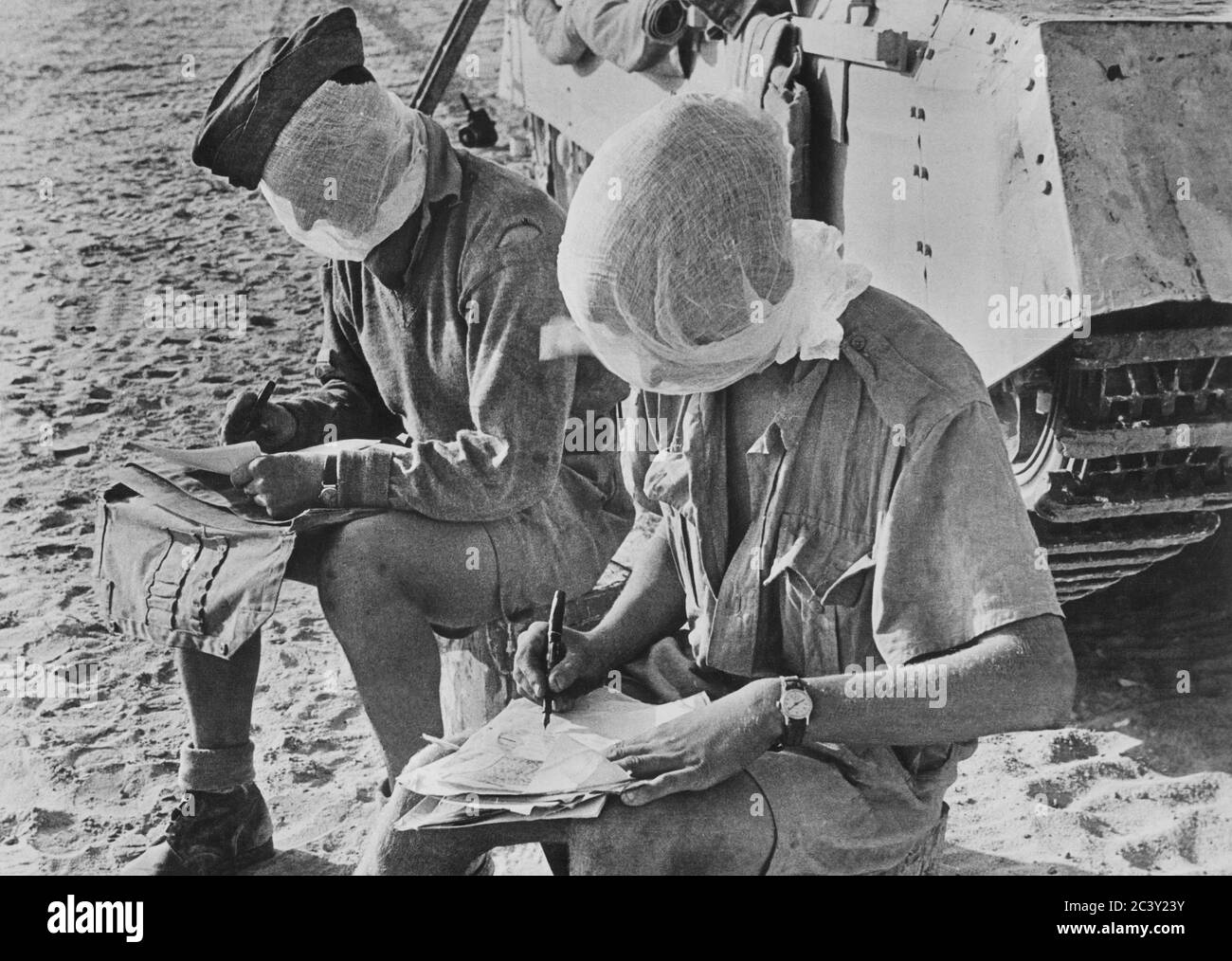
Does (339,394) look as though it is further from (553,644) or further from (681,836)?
(681,836)

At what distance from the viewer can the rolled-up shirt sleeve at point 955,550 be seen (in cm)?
238

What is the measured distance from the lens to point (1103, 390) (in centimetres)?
422

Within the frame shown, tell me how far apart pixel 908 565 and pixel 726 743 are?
356 mm

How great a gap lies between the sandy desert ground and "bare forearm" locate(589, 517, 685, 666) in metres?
0.84

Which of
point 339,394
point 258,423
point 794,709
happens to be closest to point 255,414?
point 258,423

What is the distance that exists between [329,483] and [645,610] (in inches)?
31.5

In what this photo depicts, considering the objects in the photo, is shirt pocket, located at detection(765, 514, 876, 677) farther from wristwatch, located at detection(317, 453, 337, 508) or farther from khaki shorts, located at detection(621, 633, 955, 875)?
wristwatch, located at detection(317, 453, 337, 508)

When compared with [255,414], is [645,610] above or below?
below

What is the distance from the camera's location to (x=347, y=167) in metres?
3.34

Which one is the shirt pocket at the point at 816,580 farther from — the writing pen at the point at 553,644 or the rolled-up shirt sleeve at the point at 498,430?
the rolled-up shirt sleeve at the point at 498,430

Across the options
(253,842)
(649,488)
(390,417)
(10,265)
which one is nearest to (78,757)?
(253,842)

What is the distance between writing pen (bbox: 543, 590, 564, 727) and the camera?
8.98 feet

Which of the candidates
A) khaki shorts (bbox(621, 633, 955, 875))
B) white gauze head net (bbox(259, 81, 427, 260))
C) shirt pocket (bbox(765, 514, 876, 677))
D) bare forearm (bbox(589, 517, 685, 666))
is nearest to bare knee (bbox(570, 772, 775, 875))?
khaki shorts (bbox(621, 633, 955, 875))

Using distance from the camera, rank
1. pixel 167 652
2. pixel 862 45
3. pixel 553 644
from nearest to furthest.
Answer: pixel 553 644 < pixel 167 652 < pixel 862 45
